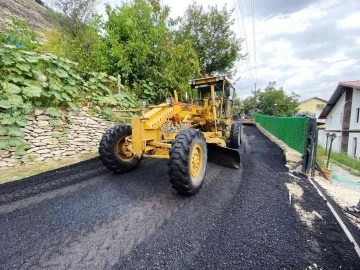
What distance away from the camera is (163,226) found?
2371 millimetres

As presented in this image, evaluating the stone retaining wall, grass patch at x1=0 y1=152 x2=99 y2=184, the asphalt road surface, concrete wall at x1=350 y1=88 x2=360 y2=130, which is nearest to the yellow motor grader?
the asphalt road surface

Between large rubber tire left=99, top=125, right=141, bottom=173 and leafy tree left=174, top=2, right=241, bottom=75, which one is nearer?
large rubber tire left=99, top=125, right=141, bottom=173

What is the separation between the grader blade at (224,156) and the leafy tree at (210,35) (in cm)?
1525

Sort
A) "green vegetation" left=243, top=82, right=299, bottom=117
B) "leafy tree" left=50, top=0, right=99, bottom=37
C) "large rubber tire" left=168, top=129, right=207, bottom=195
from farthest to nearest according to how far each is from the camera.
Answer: "green vegetation" left=243, top=82, right=299, bottom=117
"leafy tree" left=50, top=0, right=99, bottom=37
"large rubber tire" left=168, top=129, right=207, bottom=195

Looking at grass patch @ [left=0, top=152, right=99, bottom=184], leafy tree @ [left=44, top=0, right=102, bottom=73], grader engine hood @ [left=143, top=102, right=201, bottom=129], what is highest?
leafy tree @ [left=44, top=0, right=102, bottom=73]

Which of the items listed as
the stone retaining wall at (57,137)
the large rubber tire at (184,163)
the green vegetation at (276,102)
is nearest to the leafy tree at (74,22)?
the stone retaining wall at (57,137)

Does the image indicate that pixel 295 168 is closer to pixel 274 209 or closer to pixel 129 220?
pixel 274 209

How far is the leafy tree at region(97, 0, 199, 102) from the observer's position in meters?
7.78

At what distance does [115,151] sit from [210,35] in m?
17.9

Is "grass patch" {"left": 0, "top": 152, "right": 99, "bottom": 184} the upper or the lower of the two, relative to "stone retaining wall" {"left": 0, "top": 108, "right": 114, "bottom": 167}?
lower

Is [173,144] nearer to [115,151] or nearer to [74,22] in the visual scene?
[115,151]

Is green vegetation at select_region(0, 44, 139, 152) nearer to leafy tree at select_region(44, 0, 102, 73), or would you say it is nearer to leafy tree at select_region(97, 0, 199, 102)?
leafy tree at select_region(97, 0, 199, 102)

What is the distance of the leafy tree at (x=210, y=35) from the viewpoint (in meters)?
18.2

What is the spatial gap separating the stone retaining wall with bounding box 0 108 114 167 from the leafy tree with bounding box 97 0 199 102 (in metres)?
2.89
